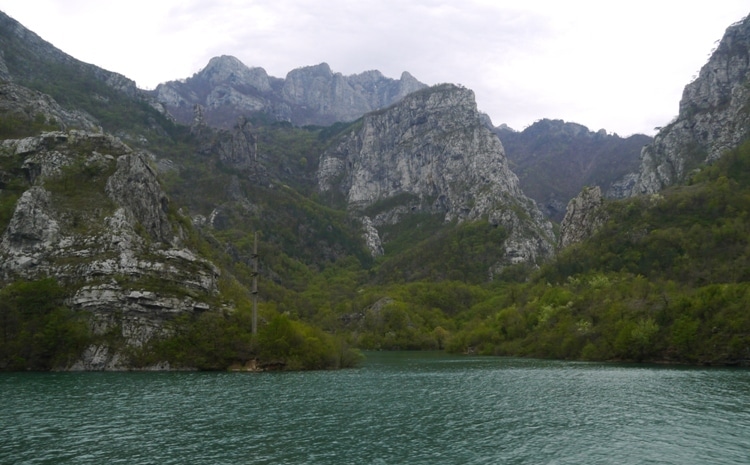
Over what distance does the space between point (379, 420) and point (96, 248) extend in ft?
261

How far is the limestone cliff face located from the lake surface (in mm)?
18974

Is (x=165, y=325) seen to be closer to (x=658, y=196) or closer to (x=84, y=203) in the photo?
(x=84, y=203)

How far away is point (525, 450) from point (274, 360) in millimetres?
72209

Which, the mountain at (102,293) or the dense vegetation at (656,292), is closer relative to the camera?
the mountain at (102,293)

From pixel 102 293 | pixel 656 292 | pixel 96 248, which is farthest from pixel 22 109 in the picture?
pixel 656 292

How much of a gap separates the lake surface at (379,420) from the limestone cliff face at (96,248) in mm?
18974

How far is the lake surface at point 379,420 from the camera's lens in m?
41.6

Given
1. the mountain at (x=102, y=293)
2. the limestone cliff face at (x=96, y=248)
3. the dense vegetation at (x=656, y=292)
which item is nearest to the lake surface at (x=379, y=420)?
the mountain at (x=102, y=293)

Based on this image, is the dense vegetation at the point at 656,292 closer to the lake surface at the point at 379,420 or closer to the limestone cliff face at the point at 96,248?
the lake surface at the point at 379,420

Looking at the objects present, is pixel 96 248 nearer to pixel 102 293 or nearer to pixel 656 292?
pixel 102 293

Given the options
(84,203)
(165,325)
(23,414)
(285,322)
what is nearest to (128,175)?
(84,203)

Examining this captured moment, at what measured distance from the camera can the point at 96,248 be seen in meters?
113

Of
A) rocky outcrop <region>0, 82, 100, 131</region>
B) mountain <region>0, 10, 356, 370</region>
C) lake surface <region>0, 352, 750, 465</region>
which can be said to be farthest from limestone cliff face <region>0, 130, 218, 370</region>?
rocky outcrop <region>0, 82, 100, 131</region>

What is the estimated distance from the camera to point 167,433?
48781 mm
